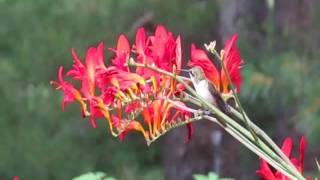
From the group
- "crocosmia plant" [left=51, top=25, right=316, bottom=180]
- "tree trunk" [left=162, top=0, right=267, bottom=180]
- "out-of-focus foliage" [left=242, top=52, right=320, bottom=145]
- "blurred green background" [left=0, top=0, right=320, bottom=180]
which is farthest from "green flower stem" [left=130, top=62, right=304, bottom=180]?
"tree trunk" [left=162, top=0, right=267, bottom=180]

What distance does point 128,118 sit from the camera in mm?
806

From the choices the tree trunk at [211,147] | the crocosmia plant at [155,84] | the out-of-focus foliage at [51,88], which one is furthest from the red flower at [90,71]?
the out-of-focus foliage at [51,88]

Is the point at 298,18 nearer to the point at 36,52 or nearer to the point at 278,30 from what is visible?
the point at 278,30

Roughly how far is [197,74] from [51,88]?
3012 millimetres

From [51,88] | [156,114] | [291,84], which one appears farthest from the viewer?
[51,88]

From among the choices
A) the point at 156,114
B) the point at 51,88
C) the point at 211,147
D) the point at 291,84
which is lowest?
the point at 211,147

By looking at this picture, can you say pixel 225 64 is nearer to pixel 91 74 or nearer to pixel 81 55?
A: pixel 91 74

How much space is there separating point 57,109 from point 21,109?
0.17 meters

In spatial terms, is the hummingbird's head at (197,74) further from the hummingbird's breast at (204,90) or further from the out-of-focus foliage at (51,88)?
the out-of-focus foliage at (51,88)

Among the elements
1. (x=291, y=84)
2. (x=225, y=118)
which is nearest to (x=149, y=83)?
(x=225, y=118)

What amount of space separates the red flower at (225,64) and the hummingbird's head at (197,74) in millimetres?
34

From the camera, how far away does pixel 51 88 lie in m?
3.73

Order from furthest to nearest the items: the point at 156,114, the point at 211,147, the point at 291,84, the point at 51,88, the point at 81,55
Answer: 1. the point at 51,88
2. the point at 81,55
3. the point at 211,147
4. the point at 291,84
5. the point at 156,114

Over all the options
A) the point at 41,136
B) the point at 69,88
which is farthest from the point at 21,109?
the point at 69,88
